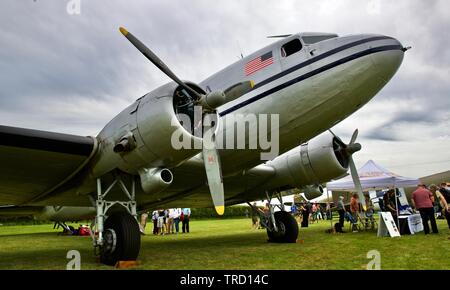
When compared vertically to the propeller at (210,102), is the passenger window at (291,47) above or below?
above

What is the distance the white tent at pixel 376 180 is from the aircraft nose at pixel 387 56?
9.30 m

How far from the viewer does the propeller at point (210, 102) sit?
675 cm

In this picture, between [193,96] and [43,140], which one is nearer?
[43,140]

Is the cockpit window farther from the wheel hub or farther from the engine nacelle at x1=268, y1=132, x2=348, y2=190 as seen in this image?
the wheel hub

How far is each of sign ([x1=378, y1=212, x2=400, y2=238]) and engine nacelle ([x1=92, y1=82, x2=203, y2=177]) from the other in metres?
7.83

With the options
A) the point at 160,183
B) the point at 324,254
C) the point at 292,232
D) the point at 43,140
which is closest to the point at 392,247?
the point at 324,254

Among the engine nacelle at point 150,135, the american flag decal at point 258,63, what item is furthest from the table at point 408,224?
the engine nacelle at point 150,135

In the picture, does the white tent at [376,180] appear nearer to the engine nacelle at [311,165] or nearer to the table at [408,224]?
the table at [408,224]

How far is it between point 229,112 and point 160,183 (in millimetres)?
2406

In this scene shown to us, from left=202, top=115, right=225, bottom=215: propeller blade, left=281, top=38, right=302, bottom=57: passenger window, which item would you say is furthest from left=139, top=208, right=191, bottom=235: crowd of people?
left=281, top=38, right=302, bottom=57: passenger window

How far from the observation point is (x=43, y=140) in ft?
21.2

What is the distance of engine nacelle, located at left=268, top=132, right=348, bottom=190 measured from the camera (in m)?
10.9
